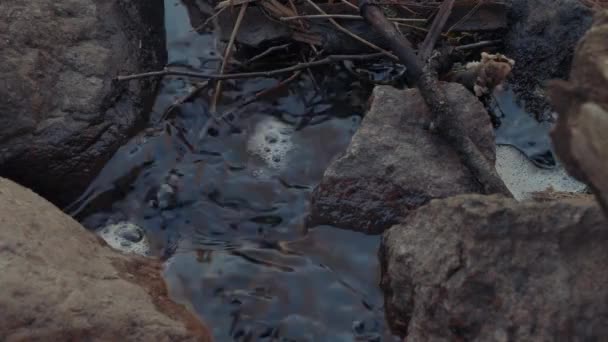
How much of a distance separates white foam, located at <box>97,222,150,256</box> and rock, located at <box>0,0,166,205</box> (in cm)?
22

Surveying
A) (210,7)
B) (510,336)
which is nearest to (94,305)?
(510,336)

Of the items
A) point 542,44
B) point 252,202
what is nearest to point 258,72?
point 252,202

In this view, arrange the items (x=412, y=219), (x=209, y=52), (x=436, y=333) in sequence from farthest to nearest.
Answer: (x=209, y=52), (x=412, y=219), (x=436, y=333)

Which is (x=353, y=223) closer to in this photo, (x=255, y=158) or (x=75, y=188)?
(x=255, y=158)

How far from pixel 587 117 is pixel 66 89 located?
2.09 metres

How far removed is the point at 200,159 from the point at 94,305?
930 millimetres

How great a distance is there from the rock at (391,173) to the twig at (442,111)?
73 mm

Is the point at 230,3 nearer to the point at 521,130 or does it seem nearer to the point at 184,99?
the point at 184,99

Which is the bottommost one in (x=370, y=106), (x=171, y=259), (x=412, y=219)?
(x=171, y=259)

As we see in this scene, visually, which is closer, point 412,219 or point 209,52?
point 412,219

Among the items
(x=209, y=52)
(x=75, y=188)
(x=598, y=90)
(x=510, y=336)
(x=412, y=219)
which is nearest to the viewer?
(x=598, y=90)

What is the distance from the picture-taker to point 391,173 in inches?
106

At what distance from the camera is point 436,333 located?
2.12 meters

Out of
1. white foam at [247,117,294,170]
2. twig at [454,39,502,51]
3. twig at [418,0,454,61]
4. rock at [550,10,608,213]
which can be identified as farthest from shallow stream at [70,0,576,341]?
rock at [550,10,608,213]
